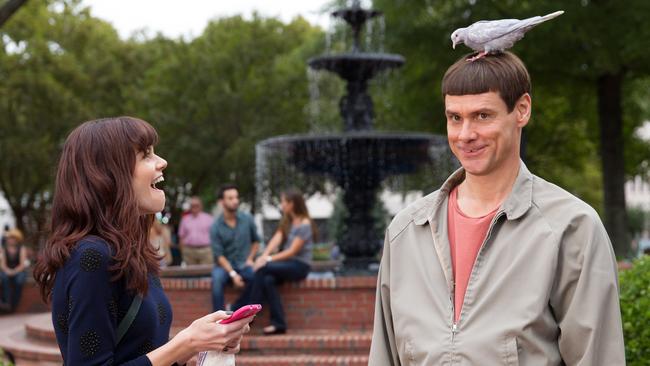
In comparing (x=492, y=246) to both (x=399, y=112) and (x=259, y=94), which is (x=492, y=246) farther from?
(x=259, y=94)

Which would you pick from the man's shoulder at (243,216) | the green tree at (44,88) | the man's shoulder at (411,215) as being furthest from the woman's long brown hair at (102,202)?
the green tree at (44,88)

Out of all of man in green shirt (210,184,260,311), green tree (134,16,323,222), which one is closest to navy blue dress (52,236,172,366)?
man in green shirt (210,184,260,311)

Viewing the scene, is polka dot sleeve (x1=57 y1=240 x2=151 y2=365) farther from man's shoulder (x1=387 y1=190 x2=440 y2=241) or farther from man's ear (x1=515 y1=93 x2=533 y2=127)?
man's ear (x1=515 y1=93 x2=533 y2=127)

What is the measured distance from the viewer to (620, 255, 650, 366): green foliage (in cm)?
560

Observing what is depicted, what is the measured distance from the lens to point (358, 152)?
12.3 m

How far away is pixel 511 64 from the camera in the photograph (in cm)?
286

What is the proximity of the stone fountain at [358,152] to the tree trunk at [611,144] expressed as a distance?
9.43 meters

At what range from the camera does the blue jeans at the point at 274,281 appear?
9570 millimetres

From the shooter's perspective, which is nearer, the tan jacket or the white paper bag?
the tan jacket

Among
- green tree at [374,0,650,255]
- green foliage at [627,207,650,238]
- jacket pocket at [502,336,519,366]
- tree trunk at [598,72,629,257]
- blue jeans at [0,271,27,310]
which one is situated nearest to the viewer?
jacket pocket at [502,336,519,366]

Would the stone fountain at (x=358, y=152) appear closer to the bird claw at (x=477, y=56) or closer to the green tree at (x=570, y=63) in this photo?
the green tree at (x=570, y=63)

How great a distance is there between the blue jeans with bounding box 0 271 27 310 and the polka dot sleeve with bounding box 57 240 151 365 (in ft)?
53.3

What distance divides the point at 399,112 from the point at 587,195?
29857 millimetres

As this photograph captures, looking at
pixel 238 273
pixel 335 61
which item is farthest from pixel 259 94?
pixel 238 273
